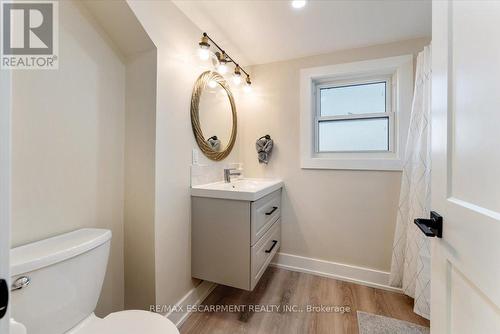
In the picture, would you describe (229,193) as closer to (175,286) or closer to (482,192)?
(175,286)

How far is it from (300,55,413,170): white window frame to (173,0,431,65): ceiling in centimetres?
20

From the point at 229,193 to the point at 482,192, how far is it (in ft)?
3.97

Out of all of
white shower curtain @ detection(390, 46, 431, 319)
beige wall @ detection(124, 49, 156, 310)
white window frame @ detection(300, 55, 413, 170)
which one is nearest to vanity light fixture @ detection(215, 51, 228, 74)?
beige wall @ detection(124, 49, 156, 310)

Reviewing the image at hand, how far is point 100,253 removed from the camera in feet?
3.21

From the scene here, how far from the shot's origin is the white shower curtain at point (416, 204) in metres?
1.51

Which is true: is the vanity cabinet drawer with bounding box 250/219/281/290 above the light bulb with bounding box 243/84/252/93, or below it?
below

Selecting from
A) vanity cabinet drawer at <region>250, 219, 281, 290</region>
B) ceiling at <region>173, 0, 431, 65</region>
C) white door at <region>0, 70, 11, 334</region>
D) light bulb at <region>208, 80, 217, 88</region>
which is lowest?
vanity cabinet drawer at <region>250, 219, 281, 290</region>

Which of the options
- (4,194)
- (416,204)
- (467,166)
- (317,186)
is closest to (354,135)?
(317,186)

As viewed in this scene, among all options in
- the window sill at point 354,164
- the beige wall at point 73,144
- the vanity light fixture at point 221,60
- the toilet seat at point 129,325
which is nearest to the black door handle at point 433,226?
the toilet seat at point 129,325

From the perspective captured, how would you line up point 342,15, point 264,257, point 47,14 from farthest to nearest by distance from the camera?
point 264,257
point 342,15
point 47,14

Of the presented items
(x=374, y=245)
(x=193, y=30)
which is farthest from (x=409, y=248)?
(x=193, y=30)

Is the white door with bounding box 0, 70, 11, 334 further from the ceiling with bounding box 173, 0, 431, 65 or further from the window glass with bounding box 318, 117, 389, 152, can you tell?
the window glass with bounding box 318, 117, 389, 152

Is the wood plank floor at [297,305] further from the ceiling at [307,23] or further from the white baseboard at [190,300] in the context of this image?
the ceiling at [307,23]

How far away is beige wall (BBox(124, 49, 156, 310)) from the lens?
1.27m
